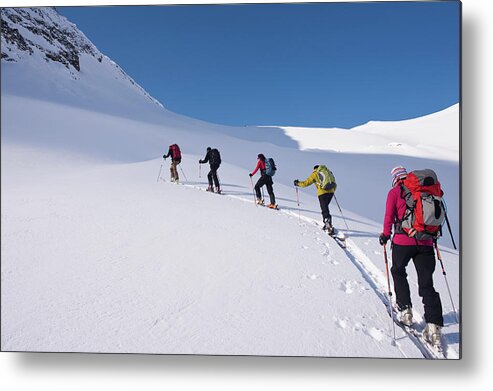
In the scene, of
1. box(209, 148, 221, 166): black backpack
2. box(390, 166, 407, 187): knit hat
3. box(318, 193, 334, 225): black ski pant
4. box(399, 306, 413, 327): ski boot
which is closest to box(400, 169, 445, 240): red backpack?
box(390, 166, 407, 187): knit hat

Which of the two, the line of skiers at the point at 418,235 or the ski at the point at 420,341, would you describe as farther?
the ski at the point at 420,341

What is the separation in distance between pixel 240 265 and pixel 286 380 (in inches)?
53.3

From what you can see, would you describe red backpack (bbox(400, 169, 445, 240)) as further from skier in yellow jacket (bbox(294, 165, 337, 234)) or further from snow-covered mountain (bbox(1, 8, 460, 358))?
skier in yellow jacket (bbox(294, 165, 337, 234))

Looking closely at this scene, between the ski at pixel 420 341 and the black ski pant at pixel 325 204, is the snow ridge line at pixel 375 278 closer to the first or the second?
the ski at pixel 420 341

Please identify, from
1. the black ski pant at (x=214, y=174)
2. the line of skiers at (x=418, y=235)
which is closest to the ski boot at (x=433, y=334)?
the line of skiers at (x=418, y=235)

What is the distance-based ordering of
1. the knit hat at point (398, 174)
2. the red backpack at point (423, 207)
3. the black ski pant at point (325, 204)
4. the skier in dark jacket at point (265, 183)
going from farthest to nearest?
the skier in dark jacket at point (265, 183)
the black ski pant at point (325, 204)
the knit hat at point (398, 174)
the red backpack at point (423, 207)

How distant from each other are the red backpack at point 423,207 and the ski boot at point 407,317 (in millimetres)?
736

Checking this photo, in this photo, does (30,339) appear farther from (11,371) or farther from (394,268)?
(394,268)

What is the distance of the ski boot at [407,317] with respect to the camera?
3.23m

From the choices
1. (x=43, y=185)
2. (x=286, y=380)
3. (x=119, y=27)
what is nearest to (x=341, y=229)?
(x=286, y=380)

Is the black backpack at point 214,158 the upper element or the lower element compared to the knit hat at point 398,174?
upper

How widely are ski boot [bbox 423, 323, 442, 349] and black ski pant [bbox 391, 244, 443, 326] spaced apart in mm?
90

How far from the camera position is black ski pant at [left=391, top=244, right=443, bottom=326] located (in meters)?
3.04

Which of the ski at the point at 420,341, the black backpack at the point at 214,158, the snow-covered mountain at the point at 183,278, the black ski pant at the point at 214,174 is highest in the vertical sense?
the black backpack at the point at 214,158
